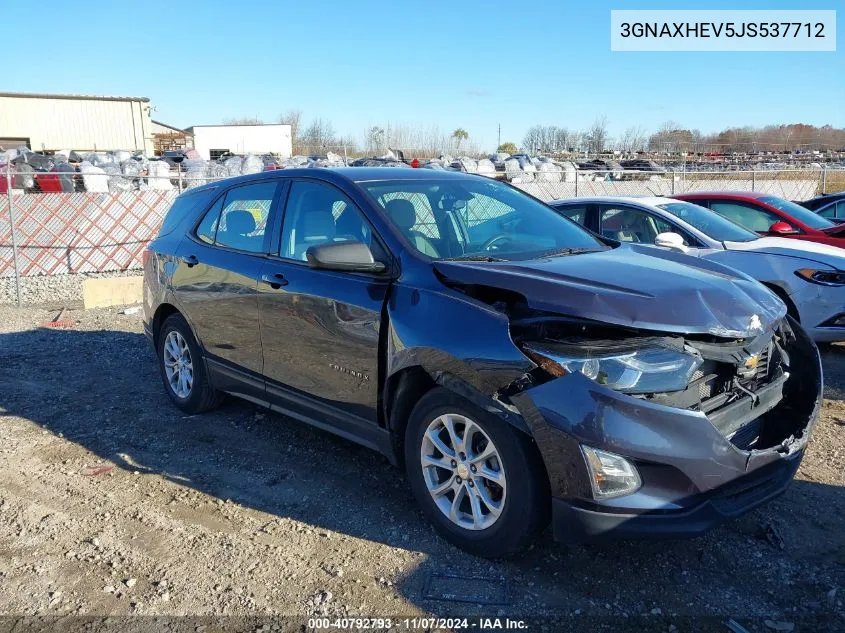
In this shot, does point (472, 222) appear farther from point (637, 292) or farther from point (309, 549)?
point (309, 549)

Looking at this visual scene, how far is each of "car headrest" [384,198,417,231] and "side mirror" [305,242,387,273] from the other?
0.96ft

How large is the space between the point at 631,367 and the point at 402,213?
1611 mm

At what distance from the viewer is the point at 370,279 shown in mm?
3680

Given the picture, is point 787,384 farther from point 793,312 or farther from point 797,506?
point 793,312

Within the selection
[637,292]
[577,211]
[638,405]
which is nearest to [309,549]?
[638,405]

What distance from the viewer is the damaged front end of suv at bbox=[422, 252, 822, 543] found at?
2756 mm

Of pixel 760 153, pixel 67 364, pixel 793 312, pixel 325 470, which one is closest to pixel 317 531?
pixel 325 470

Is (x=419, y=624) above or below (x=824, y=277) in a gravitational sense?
below

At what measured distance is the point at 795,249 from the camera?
6.74 meters

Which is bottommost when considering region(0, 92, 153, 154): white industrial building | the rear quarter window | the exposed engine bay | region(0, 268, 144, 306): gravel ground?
region(0, 268, 144, 306): gravel ground

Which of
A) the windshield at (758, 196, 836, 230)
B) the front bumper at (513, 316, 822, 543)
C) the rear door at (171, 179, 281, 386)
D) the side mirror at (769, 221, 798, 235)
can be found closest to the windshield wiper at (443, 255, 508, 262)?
the front bumper at (513, 316, 822, 543)

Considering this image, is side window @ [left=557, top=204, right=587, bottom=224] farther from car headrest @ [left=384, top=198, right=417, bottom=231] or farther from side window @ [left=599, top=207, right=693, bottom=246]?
car headrest @ [left=384, top=198, right=417, bottom=231]

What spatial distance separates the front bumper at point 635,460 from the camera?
273 cm

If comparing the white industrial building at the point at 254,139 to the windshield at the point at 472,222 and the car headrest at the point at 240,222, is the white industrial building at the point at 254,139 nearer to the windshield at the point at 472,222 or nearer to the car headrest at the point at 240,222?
the car headrest at the point at 240,222
